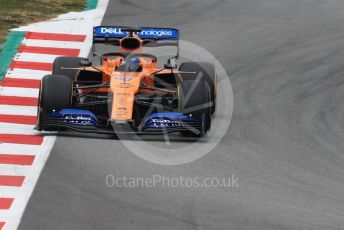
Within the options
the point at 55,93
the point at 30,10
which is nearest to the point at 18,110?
the point at 55,93

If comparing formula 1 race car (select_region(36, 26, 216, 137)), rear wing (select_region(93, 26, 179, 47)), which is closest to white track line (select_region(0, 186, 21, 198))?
formula 1 race car (select_region(36, 26, 216, 137))

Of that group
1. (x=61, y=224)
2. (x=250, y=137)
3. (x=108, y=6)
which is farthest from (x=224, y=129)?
(x=108, y=6)

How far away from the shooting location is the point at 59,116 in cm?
1524

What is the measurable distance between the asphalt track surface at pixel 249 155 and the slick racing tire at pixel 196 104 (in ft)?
1.29

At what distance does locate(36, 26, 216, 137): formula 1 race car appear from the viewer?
601 inches

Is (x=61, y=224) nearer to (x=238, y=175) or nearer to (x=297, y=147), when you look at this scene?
(x=238, y=175)

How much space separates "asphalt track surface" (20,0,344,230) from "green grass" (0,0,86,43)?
3.68ft

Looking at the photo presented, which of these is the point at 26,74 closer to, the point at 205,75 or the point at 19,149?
the point at 205,75

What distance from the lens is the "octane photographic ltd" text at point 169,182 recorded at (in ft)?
42.9

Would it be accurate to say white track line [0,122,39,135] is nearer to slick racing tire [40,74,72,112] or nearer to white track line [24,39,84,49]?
slick racing tire [40,74,72,112]

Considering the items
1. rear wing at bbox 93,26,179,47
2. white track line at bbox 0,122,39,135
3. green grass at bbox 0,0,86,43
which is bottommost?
white track line at bbox 0,122,39,135

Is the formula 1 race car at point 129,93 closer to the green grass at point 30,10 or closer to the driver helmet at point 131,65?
the driver helmet at point 131,65

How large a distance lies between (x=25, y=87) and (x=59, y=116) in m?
3.39

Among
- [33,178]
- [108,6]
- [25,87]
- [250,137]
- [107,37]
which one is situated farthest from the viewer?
[108,6]
